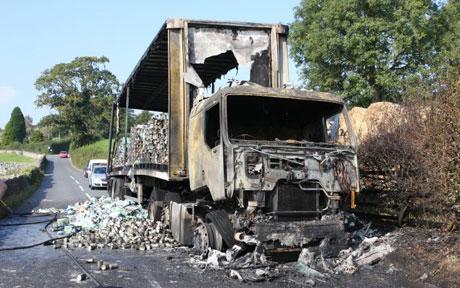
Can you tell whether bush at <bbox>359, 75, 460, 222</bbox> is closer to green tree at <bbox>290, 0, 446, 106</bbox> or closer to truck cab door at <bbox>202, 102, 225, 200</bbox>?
truck cab door at <bbox>202, 102, 225, 200</bbox>

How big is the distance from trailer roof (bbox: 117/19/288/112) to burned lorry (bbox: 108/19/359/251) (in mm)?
33

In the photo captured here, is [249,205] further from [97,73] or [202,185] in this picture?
[97,73]

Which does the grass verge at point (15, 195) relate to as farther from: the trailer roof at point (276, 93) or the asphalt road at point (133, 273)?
the trailer roof at point (276, 93)

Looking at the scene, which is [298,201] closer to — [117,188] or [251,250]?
[251,250]

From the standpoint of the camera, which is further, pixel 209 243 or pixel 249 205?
pixel 209 243

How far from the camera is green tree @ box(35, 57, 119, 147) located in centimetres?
7481

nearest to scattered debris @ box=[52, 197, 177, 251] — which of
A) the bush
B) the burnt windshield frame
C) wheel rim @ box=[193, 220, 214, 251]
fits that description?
wheel rim @ box=[193, 220, 214, 251]

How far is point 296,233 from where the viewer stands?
25.0 ft

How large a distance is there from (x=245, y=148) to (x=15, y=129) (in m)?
113

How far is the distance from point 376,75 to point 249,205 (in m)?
20.4

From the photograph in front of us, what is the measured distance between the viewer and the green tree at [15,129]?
111 metres

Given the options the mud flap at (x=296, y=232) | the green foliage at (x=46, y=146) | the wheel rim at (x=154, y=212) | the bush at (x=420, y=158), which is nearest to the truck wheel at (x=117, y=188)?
the wheel rim at (x=154, y=212)

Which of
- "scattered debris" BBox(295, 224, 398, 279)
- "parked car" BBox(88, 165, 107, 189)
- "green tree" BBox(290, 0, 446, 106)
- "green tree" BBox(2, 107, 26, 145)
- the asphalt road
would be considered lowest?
the asphalt road

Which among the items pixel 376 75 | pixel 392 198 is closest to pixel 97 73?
pixel 376 75
